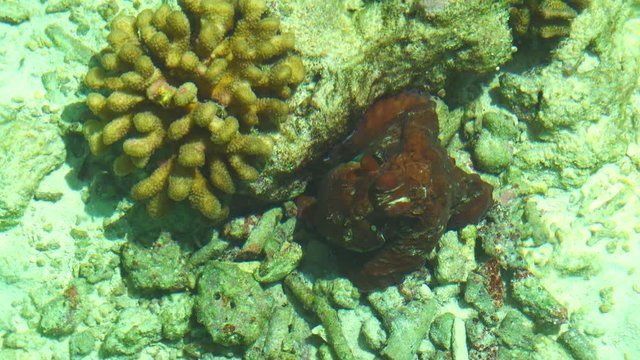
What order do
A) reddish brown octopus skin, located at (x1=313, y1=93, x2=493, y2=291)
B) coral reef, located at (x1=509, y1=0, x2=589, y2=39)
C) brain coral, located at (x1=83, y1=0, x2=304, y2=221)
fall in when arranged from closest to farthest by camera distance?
brain coral, located at (x1=83, y1=0, x2=304, y2=221) → reddish brown octopus skin, located at (x1=313, y1=93, x2=493, y2=291) → coral reef, located at (x1=509, y1=0, x2=589, y2=39)

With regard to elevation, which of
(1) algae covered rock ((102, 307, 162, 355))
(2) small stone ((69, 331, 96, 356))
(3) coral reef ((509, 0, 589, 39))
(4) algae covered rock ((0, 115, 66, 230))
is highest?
(3) coral reef ((509, 0, 589, 39))

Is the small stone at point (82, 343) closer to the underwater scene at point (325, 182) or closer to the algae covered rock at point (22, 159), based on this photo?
the underwater scene at point (325, 182)

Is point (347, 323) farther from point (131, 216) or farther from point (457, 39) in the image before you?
point (457, 39)

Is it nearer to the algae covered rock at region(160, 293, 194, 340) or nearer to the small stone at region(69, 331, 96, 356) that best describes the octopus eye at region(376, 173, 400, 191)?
the algae covered rock at region(160, 293, 194, 340)

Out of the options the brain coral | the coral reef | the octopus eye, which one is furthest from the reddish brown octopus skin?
the coral reef

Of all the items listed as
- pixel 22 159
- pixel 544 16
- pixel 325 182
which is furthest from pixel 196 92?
pixel 544 16

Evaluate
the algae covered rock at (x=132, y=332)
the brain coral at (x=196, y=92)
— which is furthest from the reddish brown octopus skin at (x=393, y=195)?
the algae covered rock at (x=132, y=332)

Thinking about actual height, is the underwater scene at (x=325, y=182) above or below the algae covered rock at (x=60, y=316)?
above

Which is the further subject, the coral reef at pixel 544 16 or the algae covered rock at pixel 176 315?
the algae covered rock at pixel 176 315
